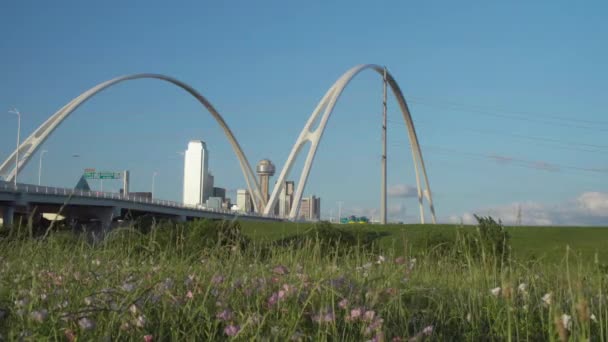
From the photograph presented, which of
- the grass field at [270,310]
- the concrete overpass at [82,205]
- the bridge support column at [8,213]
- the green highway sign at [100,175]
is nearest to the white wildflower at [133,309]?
the grass field at [270,310]

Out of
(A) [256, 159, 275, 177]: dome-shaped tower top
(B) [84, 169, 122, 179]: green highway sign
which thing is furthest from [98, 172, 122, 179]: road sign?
(A) [256, 159, 275, 177]: dome-shaped tower top

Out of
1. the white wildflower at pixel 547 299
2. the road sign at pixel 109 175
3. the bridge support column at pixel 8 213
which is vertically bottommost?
the white wildflower at pixel 547 299

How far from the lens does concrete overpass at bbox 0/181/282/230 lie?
54.8m

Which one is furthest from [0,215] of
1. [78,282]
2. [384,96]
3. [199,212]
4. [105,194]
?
[78,282]

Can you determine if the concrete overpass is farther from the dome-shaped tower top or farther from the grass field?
the dome-shaped tower top

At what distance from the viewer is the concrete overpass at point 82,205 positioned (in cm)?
5483

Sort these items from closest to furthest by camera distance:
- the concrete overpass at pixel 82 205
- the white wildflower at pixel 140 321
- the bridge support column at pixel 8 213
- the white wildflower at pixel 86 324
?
the white wildflower at pixel 86 324
the white wildflower at pixel 140 321
the concrete overpass at pixel 82 205
the bridge support column at pixel 8 213

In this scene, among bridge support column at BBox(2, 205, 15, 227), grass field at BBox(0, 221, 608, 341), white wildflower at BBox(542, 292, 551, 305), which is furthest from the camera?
bridge support column at BBox(2, 205, 15, 227)

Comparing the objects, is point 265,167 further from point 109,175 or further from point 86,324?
point 86,324

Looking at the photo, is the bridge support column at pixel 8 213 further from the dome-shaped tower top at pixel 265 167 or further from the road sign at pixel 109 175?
the dome-shaped tower top at pixel 265 167

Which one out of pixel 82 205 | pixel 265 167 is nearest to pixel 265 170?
pixel 265 167

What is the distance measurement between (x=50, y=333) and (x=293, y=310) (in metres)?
1.69

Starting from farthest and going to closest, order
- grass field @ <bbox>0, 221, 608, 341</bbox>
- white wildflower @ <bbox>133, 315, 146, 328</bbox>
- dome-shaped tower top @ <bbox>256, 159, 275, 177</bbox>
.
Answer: dome-shaped tower top @ <bbox>256, 159, 275, 177</bbox>, white wildflower @ <bbox>133, 315, 146, 328</bbox>, grass field @ <bbox>0, 221, 608, 341</bbox>

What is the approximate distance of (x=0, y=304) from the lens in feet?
19.6
